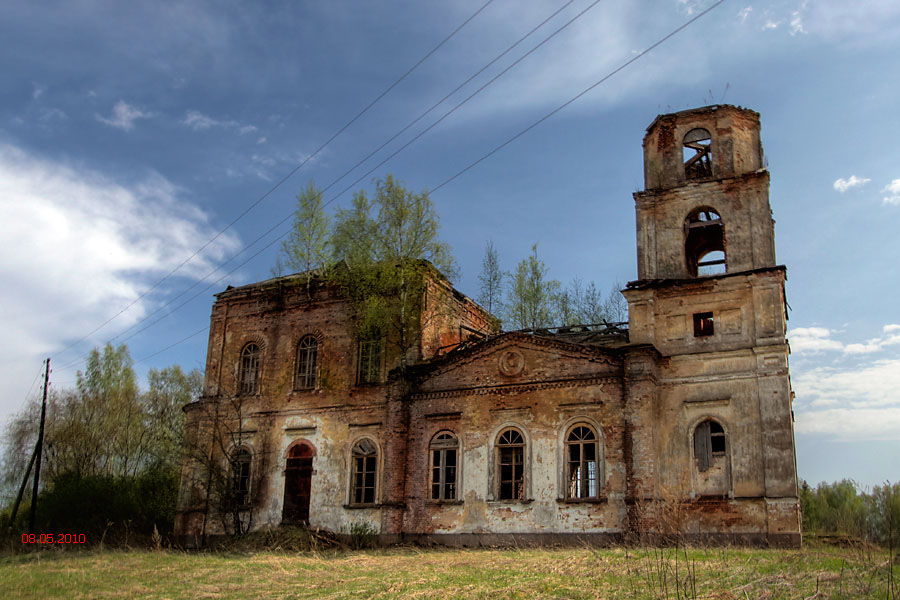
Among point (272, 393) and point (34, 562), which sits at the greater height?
point (272, 393)

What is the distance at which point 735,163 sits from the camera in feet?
67.7

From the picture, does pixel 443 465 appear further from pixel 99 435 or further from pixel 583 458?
pixel 99 435

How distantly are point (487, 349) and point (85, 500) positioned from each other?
1652cm

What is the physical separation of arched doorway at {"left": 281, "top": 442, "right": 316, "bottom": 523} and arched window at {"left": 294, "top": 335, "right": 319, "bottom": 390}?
1.90 metres

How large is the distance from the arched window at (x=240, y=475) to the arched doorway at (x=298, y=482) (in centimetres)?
144

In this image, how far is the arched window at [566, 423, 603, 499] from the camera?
64.3 feet

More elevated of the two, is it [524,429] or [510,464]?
[524,429]

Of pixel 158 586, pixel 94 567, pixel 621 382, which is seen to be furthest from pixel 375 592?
pixel 621 382

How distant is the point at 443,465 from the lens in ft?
70.1

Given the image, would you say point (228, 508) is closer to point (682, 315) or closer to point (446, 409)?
point (446, 409)

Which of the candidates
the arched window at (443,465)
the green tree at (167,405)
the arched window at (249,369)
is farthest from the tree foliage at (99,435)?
the arched window at (443,465)

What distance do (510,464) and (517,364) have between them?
101 inches
